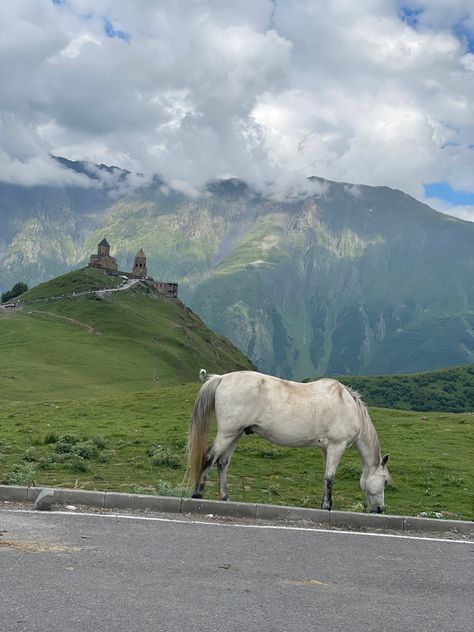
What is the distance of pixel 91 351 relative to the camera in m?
129

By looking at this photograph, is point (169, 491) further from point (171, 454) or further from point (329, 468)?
point (171, 454)

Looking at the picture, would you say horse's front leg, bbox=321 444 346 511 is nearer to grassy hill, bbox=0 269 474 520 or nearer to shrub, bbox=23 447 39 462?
grassy hill, bbox=0 269 474 520

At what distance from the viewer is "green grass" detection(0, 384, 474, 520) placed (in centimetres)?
2055

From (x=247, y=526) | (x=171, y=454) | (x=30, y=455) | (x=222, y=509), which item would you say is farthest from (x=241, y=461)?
(x=247, y=526)

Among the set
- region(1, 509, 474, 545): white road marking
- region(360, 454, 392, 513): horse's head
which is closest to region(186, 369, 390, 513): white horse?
region(360, 454, 392, 513): horse's head

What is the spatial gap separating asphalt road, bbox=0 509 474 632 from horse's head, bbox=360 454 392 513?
2.97 m

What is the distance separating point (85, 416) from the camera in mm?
43344

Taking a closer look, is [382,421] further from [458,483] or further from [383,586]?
[383,586]

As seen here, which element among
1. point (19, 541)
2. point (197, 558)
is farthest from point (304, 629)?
point (19, 541)

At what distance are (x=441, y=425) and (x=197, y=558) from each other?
114 ft

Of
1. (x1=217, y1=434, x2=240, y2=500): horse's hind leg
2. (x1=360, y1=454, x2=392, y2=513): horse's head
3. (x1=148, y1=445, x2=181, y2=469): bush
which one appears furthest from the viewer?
(x1=148, y1=445, x2=181, y2=469): bush

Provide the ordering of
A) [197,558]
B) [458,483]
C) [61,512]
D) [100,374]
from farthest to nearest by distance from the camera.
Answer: [100,374] → [458,483] → [61,512] → [197,558]

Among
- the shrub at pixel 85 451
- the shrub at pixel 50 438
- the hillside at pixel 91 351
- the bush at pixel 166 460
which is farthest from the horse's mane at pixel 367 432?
the hillside at pixel 91 351

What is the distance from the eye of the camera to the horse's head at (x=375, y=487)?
17.0m
